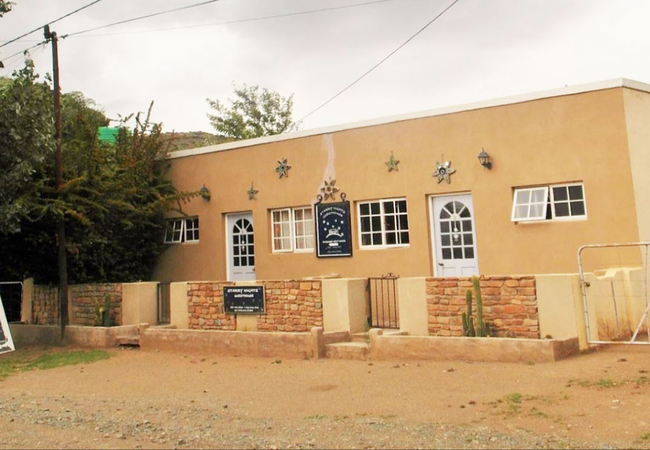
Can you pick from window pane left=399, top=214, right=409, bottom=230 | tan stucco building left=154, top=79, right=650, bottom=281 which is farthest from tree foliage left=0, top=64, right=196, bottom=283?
window pane left=399, top=214, right=409, bottom=230

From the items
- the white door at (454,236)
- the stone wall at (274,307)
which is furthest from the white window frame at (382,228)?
the stone wall at (274,307)

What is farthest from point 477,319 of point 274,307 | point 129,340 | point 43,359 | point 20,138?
point 20,138

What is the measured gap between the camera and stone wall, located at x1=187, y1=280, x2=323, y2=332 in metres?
11.8

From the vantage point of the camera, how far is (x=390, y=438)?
243 inches

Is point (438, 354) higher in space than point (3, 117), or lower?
lower

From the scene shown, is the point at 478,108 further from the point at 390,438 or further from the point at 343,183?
the point at 390,438

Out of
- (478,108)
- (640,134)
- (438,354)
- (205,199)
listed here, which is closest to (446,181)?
(478,108)

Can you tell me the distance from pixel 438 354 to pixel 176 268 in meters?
9.10

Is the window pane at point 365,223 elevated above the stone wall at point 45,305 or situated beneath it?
elevated above

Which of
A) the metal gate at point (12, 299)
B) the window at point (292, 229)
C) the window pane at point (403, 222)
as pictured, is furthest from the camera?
the metal gate at point (12, 299)

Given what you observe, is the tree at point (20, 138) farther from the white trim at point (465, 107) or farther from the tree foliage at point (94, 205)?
the white trim at point (465, 107)

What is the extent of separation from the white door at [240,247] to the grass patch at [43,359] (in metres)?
4.01

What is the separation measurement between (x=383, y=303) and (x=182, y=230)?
6854 mm

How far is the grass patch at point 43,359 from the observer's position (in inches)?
478
